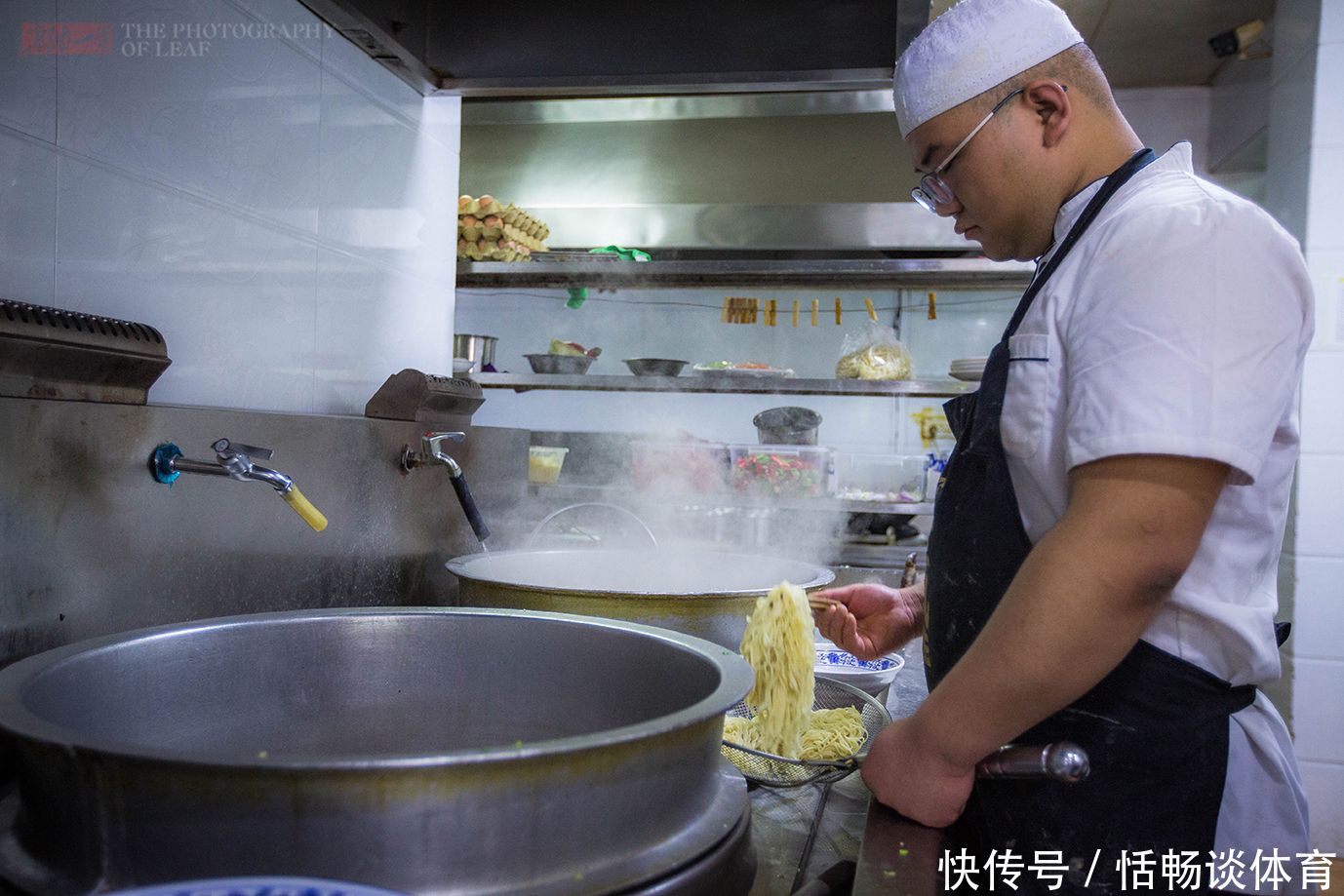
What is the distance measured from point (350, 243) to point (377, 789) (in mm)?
1573

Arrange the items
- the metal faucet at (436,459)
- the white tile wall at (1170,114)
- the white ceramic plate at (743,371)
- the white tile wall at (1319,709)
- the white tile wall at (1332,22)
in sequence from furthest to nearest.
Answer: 1. the white tile wall at (1170,114)
2. the white ceramic plate at (743,371)
3. the white tile wall at (1319,709)
4. the white tile wall at (1332,22)
5. the metal faucet at (436,459)

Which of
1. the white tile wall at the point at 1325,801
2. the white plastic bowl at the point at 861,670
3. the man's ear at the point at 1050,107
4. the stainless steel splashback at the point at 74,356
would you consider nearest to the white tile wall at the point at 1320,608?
the white tile wall at the point at 1325,801

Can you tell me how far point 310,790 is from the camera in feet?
2.04

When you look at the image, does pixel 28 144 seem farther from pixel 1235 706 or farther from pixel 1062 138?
pixel 1235 706

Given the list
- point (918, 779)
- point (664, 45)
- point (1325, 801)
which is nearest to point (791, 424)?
point (664, 45)

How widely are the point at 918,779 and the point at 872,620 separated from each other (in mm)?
596

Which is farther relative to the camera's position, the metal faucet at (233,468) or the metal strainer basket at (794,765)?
the metal faucet at (233,468)

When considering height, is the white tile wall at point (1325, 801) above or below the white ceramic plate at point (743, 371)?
below

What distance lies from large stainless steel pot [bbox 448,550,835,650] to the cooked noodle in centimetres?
8

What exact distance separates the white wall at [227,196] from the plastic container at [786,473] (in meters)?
2.22

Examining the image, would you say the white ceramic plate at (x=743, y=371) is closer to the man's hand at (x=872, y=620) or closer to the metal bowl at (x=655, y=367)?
the metal bowl at (x=655, y=367)

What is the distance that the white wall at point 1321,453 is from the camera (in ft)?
11.6

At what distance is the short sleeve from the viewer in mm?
861

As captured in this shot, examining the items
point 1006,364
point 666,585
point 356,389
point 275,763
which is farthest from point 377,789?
point 356,389
